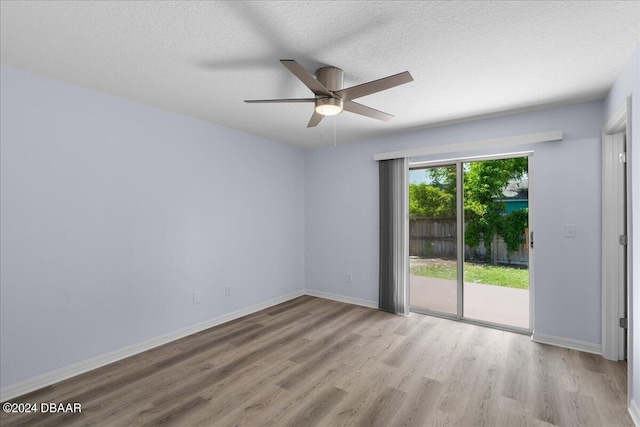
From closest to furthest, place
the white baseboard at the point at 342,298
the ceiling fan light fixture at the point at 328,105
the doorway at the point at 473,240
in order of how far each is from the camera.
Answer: the ceiling fan light fixture at the point at 328,105, the doorway at the point at 473,240, the white baseboard at the point at 342,298

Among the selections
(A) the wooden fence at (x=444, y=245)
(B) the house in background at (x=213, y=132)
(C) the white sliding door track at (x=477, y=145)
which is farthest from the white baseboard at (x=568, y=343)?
(C) the white sliding door track at (x=477, y=145)

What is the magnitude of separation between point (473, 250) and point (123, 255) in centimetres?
386

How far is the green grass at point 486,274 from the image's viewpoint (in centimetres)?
348

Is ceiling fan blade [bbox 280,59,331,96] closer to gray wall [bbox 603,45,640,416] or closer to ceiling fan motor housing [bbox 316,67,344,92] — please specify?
ceiling fan motor housing [bbox 316,67,344,92]

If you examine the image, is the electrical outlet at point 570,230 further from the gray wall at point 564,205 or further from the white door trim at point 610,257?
the white door trim at point 610,257

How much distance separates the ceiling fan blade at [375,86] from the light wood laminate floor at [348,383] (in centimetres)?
221

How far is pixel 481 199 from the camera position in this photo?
3666 mm

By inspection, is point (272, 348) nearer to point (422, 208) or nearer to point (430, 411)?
point (430, 411)

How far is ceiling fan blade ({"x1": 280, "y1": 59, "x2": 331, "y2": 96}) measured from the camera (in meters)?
1.77

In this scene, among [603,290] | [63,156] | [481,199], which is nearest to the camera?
[63,156]

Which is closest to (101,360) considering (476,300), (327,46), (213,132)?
(213,132)

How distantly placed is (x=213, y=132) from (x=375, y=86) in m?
2.36

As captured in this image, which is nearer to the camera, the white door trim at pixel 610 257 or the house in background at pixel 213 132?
the house in background at pixel 213 132

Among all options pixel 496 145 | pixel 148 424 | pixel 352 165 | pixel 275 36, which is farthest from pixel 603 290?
pixel 148 424
